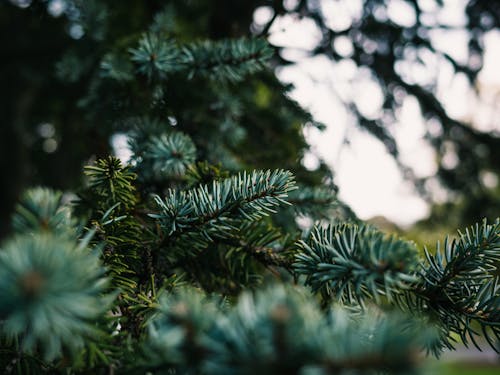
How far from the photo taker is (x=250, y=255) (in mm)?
664

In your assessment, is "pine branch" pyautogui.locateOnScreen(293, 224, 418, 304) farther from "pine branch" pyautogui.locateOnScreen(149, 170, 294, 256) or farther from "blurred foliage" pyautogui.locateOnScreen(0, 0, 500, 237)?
"blurred foliage" pyautogui.locateOnScreen(0, 0, 500, 237)

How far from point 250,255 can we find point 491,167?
2028 millimetres

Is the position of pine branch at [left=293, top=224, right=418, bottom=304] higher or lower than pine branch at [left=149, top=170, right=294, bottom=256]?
lower

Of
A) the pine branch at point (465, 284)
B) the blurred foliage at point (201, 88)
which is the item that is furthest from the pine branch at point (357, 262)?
the blurred foliage at point (201, 88)

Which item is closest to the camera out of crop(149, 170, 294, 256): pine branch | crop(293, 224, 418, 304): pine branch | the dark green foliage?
the dark green foliage

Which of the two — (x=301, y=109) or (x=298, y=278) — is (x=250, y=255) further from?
(x=301, y=109)

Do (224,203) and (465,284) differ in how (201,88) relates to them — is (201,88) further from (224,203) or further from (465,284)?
(465,284)

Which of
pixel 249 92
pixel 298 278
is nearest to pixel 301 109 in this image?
pixel 249 92

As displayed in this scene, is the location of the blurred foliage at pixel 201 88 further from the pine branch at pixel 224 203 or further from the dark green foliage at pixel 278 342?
the dark green foliage at pixel 278 342

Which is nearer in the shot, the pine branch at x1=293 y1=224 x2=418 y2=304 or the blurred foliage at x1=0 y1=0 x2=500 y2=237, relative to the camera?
the pine branch at x1=293 y1=224 x2=418 y2=304

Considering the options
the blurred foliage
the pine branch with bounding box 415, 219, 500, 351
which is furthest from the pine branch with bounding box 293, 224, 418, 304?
the blurred foliage

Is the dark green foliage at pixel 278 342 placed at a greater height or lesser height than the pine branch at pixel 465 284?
lesser

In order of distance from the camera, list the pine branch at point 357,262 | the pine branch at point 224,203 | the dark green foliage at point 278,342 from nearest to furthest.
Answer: the dark green foliage at point 278,342 < the pine branch at point 357,262 < the pine branch at point 224,203

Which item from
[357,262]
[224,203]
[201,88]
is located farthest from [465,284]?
[201,88]
